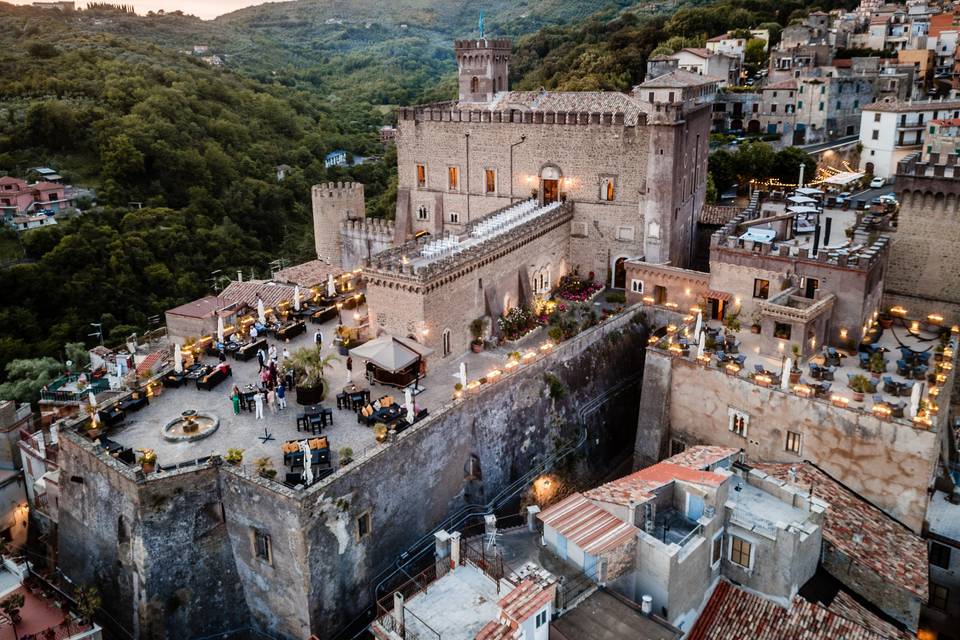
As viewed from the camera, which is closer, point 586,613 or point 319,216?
point 586,613

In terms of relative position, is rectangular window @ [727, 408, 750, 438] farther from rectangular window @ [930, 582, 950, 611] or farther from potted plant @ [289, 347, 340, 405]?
potted plant @ [289, 347, 340, 405]

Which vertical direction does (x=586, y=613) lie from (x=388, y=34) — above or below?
below

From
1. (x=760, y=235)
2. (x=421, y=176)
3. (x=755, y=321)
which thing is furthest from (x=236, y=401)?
(x=421, y=176)

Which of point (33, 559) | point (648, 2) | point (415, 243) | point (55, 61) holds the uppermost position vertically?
point (648, 2)

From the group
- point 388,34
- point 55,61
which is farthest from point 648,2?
point 55,61

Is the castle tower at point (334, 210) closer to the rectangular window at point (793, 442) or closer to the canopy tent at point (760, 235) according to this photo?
the canopy tent at point (760, 235)

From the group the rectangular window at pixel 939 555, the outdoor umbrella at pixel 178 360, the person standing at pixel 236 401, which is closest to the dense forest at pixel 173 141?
the outdoor umbrella at pixel 178 360

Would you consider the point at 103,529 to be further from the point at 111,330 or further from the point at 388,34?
the point at 388,34
